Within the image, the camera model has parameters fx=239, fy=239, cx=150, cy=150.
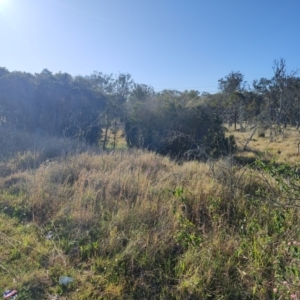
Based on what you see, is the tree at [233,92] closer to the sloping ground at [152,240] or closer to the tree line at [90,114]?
the tree line at [90,114]

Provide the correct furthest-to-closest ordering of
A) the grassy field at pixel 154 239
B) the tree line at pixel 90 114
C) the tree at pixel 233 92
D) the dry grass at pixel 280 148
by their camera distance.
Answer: the tree at pixel 233 92
the tree line at pixel 90 114
the dry grass at pixel 280 148
the grassy field at pixel 154 239

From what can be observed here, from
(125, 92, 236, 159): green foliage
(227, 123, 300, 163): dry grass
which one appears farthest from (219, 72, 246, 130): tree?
(125, 92, 236, 159): green foliage

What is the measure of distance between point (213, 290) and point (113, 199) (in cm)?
211

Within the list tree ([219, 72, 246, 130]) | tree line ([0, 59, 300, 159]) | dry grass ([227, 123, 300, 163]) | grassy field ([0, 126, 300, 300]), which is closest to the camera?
grassy field ([0, 126, 300, 300])

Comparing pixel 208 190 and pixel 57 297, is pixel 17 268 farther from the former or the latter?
pixel 208 190

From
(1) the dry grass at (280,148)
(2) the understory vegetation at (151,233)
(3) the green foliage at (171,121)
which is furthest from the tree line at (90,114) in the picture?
(2) the understory vegetation at (151,233)

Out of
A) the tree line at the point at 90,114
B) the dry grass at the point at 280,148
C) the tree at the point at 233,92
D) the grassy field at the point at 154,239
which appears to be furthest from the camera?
the tree at the point at 233,92

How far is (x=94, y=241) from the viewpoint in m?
2.88

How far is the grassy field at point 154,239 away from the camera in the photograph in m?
2.13

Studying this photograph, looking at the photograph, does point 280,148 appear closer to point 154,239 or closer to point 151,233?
point 151,233

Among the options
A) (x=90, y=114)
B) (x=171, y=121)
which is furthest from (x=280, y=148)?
(x=90, y=114)

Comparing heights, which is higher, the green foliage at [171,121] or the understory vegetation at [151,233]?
the green foliage at [171,121]

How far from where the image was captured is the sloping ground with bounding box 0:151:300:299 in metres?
2.13

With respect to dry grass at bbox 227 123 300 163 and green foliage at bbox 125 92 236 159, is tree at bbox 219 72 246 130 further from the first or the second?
green foliage at bbox 125 92 236 159
